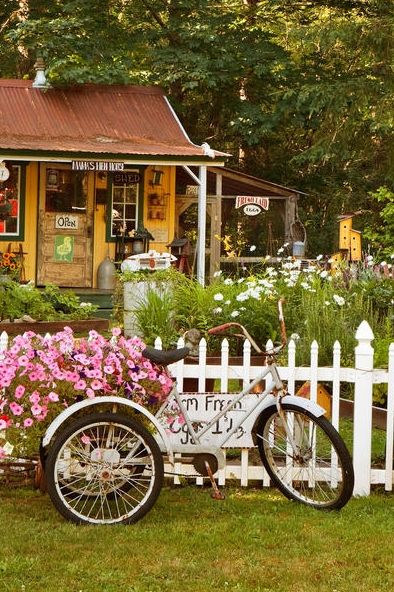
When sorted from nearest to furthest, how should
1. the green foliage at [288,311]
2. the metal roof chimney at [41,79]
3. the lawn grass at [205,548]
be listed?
the lawn grass at [205,548]
the green foliage at [288,311]
the metal roof chimney at [41,79]

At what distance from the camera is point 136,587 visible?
4.59 metres

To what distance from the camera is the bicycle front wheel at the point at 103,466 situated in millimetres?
5578

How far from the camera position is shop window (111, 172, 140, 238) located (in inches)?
762

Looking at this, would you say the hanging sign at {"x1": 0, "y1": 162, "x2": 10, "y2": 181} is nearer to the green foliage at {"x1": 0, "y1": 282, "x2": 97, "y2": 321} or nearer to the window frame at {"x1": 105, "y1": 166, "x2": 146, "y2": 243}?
the window frame at {"x1": 105, "y1": 166, "x2": 146, "y2": 243}

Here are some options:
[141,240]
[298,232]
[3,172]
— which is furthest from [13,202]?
[298,232]

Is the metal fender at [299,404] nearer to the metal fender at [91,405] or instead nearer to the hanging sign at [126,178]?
the metal fender at [91,405]

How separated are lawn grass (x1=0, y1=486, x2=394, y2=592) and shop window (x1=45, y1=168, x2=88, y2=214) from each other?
43.0ft

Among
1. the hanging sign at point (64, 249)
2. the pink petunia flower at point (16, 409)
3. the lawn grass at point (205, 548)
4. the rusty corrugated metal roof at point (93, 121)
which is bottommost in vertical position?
the lawn grass at point (205, 548)

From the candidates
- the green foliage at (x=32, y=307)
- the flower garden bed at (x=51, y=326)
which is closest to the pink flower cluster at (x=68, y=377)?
the flower garden bed at (x=51, y=326)

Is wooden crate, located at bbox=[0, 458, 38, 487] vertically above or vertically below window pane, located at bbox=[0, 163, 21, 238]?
below

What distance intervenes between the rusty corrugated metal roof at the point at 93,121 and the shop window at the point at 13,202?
846mm

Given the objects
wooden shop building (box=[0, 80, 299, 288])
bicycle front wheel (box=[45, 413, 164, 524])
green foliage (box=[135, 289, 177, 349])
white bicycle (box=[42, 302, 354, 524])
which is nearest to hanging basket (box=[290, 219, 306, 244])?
wooden shop building (box=[0, 80, 299, 288])

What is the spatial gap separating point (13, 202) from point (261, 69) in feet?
22.0

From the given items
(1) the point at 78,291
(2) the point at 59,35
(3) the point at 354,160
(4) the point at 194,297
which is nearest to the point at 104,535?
(4) the point at 194,297
